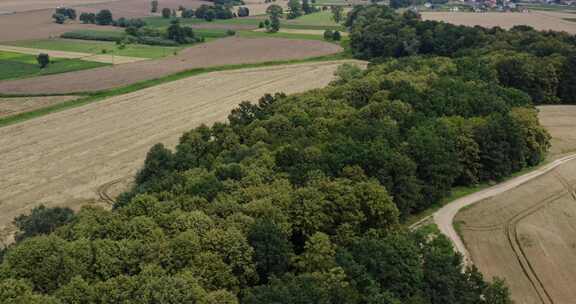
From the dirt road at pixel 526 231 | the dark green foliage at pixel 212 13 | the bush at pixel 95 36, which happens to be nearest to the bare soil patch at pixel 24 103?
the bush at pixel 95 36

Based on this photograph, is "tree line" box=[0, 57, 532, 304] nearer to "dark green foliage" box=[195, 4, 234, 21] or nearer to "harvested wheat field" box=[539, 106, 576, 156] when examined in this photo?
"harvested wheat field" box=[539, 106, 576, 156]

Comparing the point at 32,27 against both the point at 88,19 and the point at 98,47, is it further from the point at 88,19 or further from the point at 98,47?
the point at 98,47

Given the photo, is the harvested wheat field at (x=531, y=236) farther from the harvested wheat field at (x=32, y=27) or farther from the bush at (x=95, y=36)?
the harvested wheat field at (x=32, y=27)

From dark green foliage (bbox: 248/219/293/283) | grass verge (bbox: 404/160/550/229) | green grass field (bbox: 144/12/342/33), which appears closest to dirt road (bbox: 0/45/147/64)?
green grass field (bbox: 144/12/342/33)

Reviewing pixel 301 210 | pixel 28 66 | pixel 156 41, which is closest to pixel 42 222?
pixel 301 210

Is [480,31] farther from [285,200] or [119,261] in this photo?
[119,261]
